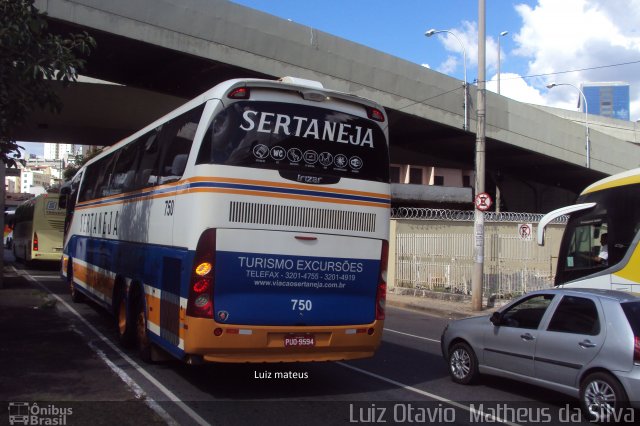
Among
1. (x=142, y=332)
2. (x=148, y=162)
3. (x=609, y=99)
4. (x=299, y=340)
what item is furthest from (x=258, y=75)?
(x=609, y=99)

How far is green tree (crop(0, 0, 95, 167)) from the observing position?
7.68 meters

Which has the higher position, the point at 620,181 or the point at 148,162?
the point at 620,181

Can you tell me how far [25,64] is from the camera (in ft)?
25.7

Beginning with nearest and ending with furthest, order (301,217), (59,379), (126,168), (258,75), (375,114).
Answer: (301,217) < (59,379) < (375,114) < (126,168) < (258,75)

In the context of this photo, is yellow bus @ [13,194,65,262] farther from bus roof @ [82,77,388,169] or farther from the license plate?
the license plate

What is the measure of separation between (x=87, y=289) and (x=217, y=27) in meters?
13.4

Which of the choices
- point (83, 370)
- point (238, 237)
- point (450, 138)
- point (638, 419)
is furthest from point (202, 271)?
point (450, 138)

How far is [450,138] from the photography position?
3284cm

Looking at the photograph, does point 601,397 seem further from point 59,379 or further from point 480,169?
point 480,169

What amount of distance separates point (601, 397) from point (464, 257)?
14.7 m

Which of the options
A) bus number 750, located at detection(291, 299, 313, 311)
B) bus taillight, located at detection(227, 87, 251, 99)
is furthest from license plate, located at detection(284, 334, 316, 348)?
bus taillight, located at detection(227, 87, 251, 99)

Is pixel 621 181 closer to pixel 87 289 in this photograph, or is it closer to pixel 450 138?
pixel 87 289

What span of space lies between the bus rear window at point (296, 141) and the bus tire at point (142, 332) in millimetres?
3039

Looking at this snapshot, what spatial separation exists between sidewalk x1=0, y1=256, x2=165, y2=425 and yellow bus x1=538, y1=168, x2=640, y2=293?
833 centimetres
